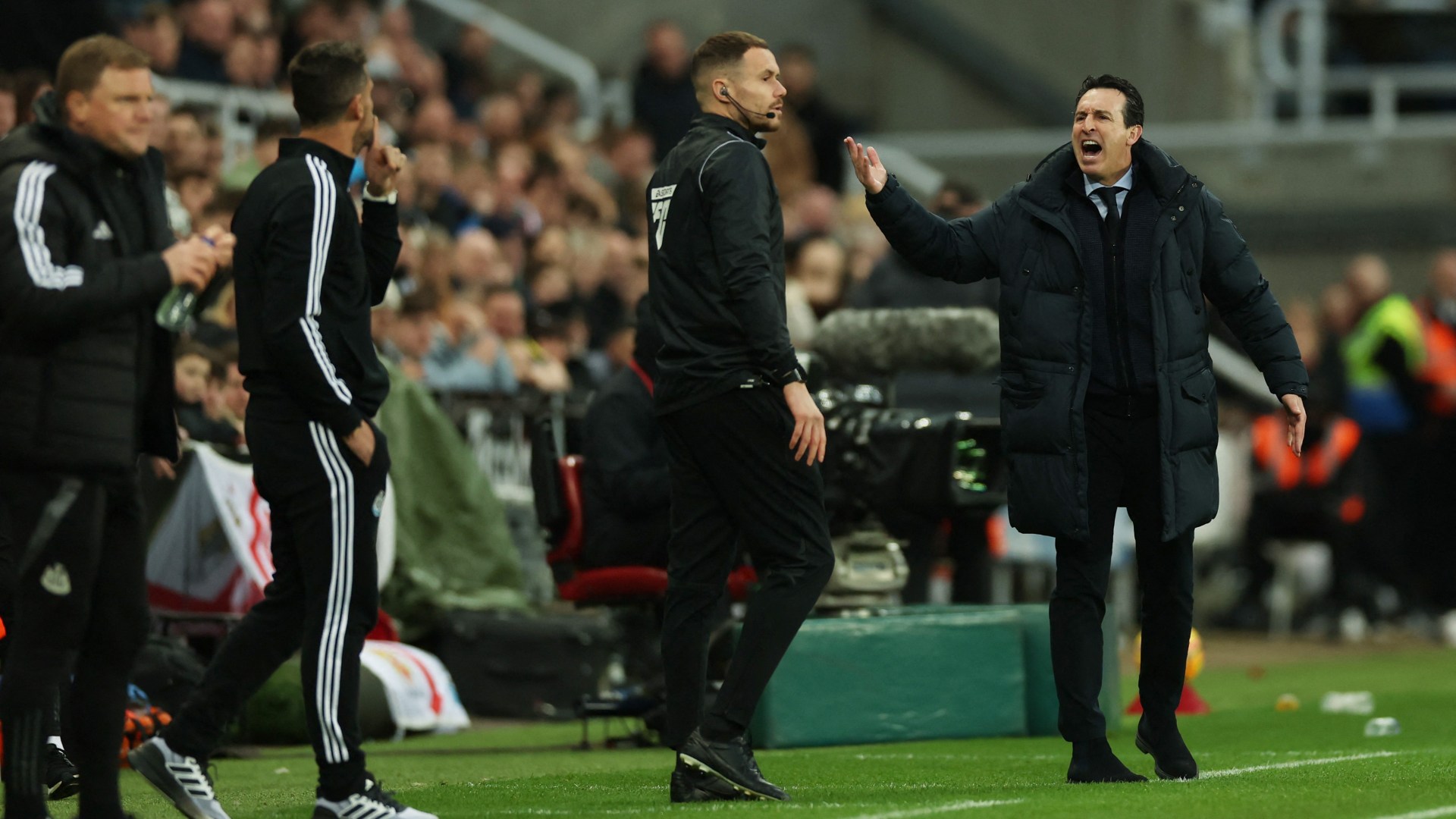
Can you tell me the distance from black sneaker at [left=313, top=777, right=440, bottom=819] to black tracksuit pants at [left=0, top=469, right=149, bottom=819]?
52cm

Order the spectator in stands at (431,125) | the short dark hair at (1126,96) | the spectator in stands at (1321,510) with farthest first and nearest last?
the spectator in stands at (1321,510)
the spectator in stands at (431,125)
the short dark hair at (1126,96)

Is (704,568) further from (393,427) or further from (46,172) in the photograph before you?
(393,427)

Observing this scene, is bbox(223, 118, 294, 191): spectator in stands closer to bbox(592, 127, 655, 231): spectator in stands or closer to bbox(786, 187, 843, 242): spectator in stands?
bbox(786, 187, 843, 242): spectator in stands

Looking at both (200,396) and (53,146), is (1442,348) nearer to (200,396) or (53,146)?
(200,396)

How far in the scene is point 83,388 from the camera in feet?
18.5

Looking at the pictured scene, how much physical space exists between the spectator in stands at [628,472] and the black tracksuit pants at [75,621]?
379 centimetres

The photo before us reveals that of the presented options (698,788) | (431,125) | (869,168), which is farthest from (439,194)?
(698,788)

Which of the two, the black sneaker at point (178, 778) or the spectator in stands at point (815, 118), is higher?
the spectator in stands at point (815, 118)

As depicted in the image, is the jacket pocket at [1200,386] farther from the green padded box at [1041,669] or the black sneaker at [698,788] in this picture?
the green padded box at [1041,669]

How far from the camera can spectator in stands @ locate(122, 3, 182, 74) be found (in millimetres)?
13984

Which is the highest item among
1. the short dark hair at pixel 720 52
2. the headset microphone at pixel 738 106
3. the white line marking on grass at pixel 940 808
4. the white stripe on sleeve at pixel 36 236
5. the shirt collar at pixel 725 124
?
the short dark hair at pixel 720 52

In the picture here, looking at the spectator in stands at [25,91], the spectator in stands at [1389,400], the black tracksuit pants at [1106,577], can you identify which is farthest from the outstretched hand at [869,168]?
the spectator in stands at [1389,400]

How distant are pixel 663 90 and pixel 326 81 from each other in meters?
13.3

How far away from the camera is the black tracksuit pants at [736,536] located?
6711mm
